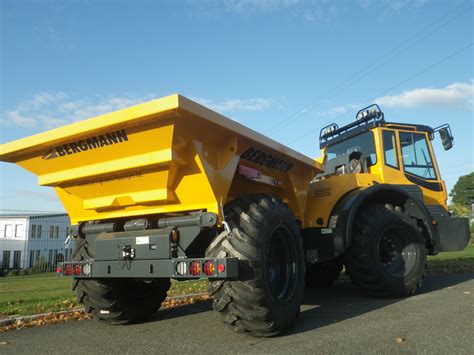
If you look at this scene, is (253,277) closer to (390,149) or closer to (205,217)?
(205,217)

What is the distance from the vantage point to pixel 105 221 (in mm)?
5484

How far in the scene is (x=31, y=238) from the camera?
2250 cm

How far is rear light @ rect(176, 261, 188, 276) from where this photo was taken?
4361 millimetres

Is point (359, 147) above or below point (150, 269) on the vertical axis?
above

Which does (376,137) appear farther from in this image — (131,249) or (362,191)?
(131,249)

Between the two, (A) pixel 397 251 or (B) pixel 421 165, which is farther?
(B) pixel 421 165

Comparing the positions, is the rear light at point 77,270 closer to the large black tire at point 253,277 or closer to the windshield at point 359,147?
the large black tire at point 253,277

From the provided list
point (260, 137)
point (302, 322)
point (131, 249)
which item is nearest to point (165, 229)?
point (131, 249)

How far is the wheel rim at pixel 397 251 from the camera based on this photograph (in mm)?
6863

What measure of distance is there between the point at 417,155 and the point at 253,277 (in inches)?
210

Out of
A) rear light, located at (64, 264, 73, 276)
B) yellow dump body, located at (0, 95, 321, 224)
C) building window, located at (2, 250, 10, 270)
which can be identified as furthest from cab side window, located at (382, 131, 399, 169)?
building window, located at (2, 250, 10, 270)

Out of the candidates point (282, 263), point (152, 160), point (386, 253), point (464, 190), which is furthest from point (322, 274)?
point (464, 190)

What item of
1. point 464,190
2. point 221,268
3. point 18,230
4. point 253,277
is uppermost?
point 464,190

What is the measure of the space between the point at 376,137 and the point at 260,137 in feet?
12.0
